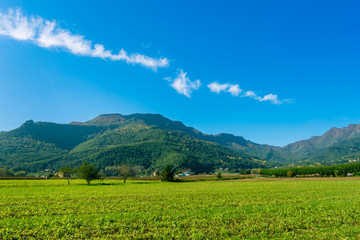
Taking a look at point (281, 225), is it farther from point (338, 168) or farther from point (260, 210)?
point (338, 168)

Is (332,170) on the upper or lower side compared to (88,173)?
lower

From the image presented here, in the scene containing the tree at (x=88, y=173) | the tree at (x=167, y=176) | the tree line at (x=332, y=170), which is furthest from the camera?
the tree line at (x=332, y=170)

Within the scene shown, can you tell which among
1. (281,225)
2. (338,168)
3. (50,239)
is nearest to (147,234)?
(50,239)

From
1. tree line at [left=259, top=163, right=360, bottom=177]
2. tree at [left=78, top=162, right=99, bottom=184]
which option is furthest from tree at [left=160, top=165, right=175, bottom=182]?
tree line at [left=259, top=163, right=360, bottom=177]

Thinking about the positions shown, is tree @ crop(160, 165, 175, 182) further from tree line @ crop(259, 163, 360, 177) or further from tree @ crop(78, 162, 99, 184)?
tree line @ crop(259, 163, 360, 177)

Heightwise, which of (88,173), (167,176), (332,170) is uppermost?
(88,173)

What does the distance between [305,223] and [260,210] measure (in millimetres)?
5956

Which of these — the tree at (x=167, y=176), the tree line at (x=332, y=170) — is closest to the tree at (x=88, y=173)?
the tree at (x=167, y=176)

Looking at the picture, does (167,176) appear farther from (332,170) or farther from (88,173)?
A: (332,170)

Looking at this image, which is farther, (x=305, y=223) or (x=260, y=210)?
(x=260, y=210)

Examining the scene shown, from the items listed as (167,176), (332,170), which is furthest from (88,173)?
(332,170)

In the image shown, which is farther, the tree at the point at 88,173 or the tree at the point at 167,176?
the tree at the point at 167,176

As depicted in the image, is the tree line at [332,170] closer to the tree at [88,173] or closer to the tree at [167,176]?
the tree at [167,176]

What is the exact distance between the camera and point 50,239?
51.2 feet
